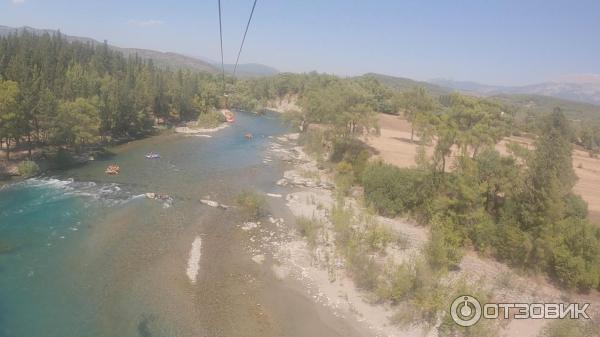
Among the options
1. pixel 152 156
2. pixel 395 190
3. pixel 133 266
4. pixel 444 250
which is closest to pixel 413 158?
pixel 395 190

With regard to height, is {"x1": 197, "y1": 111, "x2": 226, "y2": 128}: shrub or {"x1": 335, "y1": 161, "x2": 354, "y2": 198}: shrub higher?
{"x1": 197, "y1": 111, "x2": 226, "y2": 128}: shrub

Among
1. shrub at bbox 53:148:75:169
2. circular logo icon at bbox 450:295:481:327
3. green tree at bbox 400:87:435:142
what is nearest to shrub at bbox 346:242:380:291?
circular logo icon at bbox 450:295:481:327

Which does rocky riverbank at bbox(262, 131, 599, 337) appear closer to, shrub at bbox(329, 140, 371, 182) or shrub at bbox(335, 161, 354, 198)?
shrub at bbox(335, 161, 354, 198)

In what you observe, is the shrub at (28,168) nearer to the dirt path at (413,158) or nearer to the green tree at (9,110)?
the green tree at (9,110)

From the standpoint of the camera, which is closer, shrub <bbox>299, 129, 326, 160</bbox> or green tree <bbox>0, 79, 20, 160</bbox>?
green tree <bbox>0, 79, 20, 160</bbox>

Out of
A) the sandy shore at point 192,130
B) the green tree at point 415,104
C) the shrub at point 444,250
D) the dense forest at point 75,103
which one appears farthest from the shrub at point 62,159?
the green tree at point 415,104

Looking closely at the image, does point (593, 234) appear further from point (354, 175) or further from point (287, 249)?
point (354, 175)

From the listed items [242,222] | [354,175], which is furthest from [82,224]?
[354,175]
